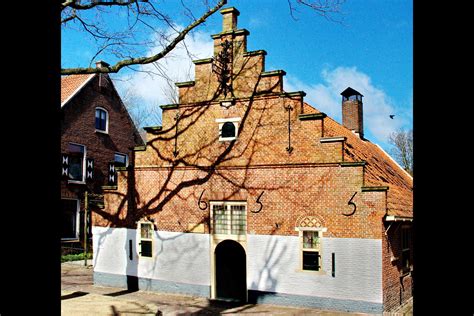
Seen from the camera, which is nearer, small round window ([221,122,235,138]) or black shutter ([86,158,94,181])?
small round window ([221,122,235,138])

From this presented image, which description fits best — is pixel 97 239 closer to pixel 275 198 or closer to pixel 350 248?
pixel 275 198

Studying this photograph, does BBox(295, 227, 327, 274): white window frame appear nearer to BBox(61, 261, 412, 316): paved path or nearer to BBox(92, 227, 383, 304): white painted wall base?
BBox(92, 227, 383, 304): white painted wall base

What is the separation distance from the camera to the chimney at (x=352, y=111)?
2109 cm

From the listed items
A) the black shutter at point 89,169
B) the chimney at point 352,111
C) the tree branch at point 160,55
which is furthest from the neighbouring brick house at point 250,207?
the black shutter at point 89,169

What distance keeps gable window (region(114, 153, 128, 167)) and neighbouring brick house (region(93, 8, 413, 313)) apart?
37.8 feet

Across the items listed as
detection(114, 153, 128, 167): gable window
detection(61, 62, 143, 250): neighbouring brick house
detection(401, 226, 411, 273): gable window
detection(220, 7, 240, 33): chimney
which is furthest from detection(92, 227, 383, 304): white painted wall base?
detection(114, 153, 128, 167): gable window

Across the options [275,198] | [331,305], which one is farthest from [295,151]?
[331,305]

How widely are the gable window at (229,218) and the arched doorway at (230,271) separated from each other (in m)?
0.43

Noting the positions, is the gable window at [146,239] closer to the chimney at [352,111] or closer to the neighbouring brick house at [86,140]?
the neighbouring brick house at [86,140]

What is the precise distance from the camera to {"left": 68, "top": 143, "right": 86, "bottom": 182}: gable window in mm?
23281

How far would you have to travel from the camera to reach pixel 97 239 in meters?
15.7

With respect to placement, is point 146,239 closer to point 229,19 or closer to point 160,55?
point 160,55
